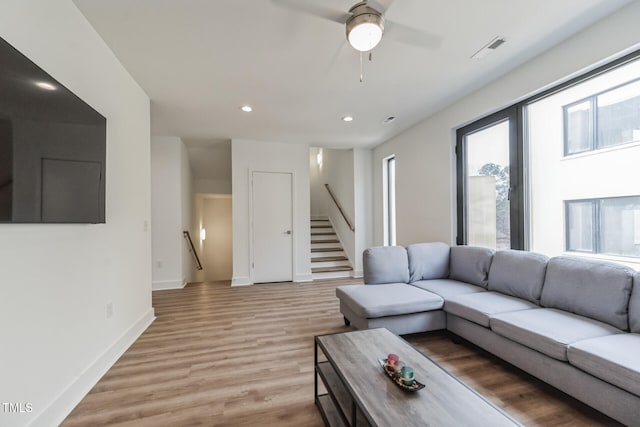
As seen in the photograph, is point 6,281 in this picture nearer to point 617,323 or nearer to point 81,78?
point 81,78

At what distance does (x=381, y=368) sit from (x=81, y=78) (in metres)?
2.72

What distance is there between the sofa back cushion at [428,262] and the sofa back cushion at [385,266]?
0.09 metres

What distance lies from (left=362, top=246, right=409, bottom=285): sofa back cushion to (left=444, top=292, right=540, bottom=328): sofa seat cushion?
2.03 ft

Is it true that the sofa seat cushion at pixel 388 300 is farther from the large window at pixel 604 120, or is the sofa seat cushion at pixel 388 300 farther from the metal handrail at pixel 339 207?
the metal handrail at pixel 339 207

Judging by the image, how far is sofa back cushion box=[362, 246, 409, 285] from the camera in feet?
9.60

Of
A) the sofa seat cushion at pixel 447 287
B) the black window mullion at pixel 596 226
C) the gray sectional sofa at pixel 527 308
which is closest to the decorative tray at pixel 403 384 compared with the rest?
the gray sectional sofa at pixel 527 308

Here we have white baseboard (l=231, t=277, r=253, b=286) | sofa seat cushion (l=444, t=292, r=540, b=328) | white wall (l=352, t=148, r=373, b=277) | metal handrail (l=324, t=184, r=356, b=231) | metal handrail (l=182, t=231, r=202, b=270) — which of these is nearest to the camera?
sofa seat cushion (l=444, t=292, r=540, b=328)

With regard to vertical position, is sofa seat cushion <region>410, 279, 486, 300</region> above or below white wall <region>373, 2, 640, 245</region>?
below

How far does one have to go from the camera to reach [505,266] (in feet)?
8.24

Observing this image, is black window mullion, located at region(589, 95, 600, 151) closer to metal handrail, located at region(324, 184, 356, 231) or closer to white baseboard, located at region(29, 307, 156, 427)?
metal handrail, located at region(324, 184, 356, 231)

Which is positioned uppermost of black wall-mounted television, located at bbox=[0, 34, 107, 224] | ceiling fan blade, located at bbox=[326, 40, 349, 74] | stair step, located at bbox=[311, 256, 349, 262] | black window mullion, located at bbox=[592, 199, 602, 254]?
ceiling fan blade, located at bbox=[326, 40, 349, 74]

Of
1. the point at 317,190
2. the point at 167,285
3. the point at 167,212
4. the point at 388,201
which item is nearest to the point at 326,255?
the point at 388,201

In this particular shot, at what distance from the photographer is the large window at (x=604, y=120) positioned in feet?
6.48

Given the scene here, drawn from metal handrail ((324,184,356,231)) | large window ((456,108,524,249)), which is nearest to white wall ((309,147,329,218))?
metal handrail ((324,184,356,231))
